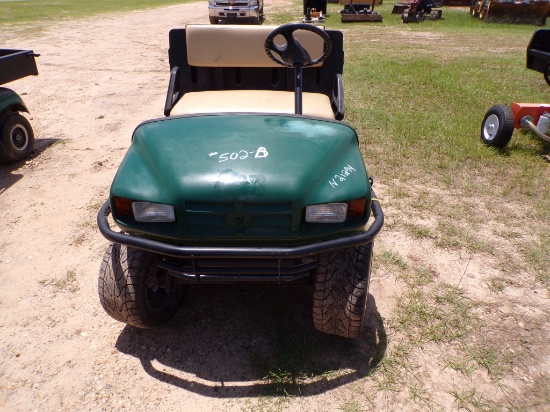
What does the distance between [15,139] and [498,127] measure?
4.85m

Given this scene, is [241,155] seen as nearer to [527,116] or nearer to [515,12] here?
[527,116]

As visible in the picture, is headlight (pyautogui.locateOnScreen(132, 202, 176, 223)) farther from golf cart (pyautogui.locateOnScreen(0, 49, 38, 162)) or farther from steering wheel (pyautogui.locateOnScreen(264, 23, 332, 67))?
golf cart (pyautogui.locateOnScreen(0, 49, 38, 162))

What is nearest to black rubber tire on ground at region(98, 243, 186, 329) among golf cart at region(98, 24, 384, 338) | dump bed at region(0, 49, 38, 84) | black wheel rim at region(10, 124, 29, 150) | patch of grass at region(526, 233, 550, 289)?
golf cart at region(98, 24, 384, 338)

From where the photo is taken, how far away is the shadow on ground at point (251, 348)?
207 cm

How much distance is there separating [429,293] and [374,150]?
223 cm

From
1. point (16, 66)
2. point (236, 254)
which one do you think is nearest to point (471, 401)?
point (236, 254)

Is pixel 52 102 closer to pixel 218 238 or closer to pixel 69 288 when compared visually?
pixel 69 288

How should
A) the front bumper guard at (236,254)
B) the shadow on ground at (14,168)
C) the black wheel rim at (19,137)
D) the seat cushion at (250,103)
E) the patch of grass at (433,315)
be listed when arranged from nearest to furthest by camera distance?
the front bumper guard at (236,254) → the patch of grass at (433,315) → the seat cushion at (250,103) → the shadow on ground at (14,168) → the black wheel rim at (19,137)

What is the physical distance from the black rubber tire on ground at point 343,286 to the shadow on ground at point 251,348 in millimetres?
261

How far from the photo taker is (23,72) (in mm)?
4543

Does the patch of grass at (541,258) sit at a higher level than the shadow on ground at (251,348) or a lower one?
lower

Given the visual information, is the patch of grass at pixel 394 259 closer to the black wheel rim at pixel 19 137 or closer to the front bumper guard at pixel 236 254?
the front bumper guard at pixel 236 254

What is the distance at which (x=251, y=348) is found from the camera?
2252 millimetres

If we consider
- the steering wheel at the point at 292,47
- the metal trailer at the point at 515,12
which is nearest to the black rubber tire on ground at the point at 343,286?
the steering wheel at the point at 292,47
